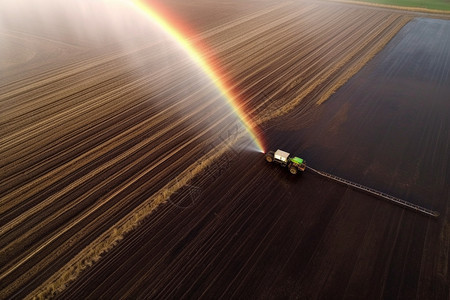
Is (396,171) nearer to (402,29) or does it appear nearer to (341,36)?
(341,36)

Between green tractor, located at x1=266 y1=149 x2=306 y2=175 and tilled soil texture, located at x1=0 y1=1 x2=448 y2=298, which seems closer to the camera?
tilled soil texture, located at x1=0 y1=1 x2=448 y2=298

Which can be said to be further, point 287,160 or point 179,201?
point 287,160

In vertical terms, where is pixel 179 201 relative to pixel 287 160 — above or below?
above

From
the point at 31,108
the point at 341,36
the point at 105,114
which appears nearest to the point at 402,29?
the point at 341,36
